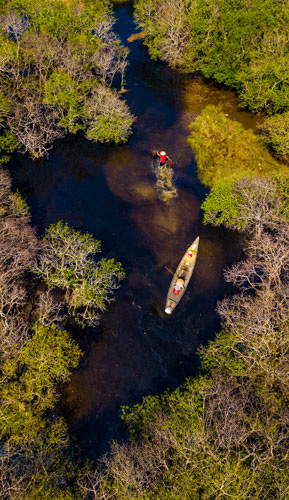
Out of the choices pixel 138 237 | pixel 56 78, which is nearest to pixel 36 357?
pixel 138 237

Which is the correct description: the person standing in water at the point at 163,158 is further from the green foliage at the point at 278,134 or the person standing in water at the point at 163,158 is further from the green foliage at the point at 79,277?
the green foliage at the point at 79,277

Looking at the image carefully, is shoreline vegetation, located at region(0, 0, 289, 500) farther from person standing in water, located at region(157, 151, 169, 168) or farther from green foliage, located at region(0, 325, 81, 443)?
person standing in water, located at region(157, 151, 169, 168)

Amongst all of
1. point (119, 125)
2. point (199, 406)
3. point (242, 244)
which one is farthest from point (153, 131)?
point (199, 406)

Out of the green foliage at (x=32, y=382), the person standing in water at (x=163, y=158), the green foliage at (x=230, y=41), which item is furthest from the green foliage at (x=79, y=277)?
the green foliage at (x=230, y=41)

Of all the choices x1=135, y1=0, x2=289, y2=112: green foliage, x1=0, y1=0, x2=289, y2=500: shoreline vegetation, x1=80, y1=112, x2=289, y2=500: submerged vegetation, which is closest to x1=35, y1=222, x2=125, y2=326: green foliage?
x1=0, y1=0, x2=289, y2=500: shoreline vegetation

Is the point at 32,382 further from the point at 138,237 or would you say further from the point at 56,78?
the point at 56,78

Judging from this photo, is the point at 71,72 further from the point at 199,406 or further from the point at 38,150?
the point at 199,406
